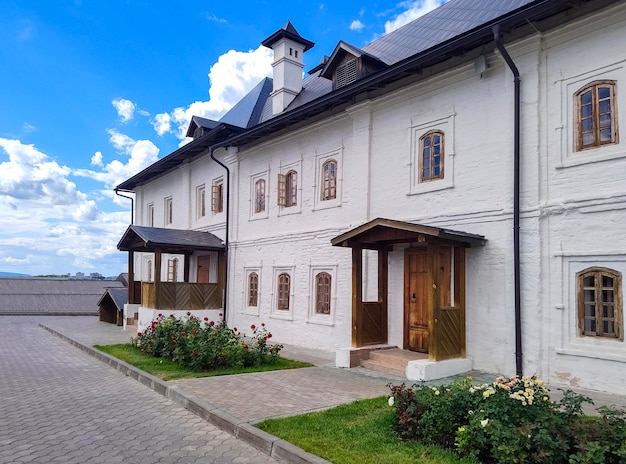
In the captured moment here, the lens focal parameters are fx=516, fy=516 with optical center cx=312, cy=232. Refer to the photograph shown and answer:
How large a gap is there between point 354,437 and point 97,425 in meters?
3.02

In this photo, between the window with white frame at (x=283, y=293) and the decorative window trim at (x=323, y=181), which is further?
the window with white frame at (x=283, y=293)

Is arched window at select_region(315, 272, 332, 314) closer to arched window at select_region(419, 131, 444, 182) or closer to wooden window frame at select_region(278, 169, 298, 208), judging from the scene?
wooden window frame at select_region(278, 169, 298, 208)

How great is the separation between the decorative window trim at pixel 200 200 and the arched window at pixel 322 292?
716 cm

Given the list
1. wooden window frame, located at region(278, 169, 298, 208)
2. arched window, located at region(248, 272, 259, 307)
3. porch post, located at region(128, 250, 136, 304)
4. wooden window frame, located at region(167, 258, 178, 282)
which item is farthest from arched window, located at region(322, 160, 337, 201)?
wooden window frame, located at region(167, 258, 178, 282)

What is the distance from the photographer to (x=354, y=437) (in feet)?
16.9

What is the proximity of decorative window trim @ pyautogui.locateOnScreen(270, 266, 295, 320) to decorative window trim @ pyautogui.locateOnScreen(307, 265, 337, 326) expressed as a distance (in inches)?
29.6

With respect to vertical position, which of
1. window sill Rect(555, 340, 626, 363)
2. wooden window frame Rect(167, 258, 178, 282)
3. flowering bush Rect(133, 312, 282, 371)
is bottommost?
flowering bush Rect(133, 312, 282, 371)

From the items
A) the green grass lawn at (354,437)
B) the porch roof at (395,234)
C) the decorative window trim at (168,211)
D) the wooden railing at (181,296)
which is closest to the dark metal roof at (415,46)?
the decorative window trim at (168,211)

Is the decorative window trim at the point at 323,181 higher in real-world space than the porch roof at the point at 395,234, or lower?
higher

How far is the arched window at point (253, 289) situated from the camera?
15.0 meters

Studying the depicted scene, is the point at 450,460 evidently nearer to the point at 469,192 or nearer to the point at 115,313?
the point at 469,192

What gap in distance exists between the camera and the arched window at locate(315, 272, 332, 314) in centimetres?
1231

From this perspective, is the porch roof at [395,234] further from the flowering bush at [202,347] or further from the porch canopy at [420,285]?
the flowering bush at [202,347]

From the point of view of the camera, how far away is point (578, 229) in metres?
7.75
